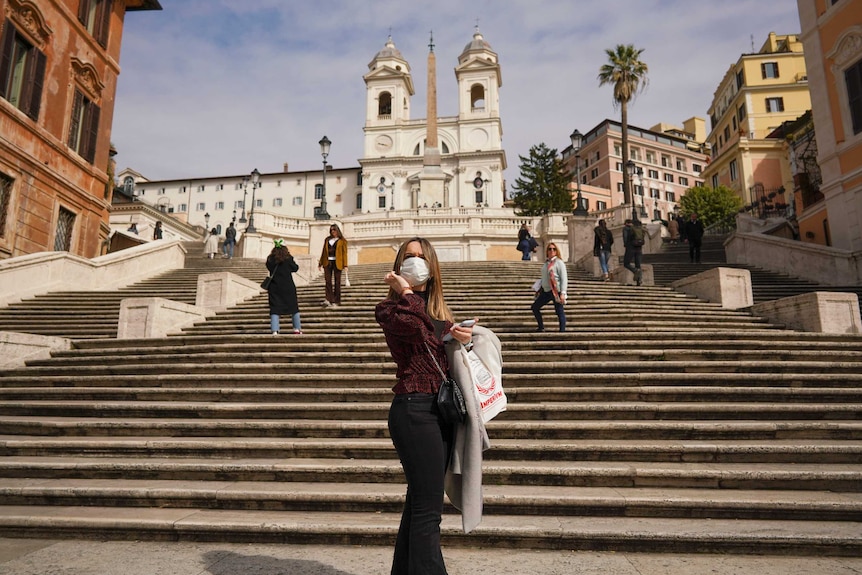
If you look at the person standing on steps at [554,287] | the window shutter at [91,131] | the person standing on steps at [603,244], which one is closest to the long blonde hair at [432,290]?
the person standing on steps at [554,287]

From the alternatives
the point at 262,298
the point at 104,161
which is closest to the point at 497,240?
the point at 262,298

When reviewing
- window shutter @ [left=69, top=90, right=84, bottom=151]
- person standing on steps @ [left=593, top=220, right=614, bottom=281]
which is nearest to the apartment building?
person standing on steps @ [left=593, top=220, right=614, bottom=281]

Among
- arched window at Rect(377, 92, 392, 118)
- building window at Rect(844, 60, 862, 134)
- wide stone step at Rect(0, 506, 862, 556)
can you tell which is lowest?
wide stone step at Rect(0, 506, 862, 556)

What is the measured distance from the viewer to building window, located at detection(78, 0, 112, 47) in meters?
20.8

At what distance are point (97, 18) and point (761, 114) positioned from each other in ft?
169

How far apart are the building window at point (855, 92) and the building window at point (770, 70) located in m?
37.4

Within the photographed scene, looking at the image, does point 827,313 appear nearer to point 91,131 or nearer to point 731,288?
point 731,288

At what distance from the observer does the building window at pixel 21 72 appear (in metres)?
16.4

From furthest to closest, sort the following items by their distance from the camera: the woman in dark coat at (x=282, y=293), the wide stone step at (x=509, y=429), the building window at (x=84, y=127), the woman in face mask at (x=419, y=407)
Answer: the building window at (x=84, y=127) → the woman in dark coat at (x=282, y=293) → the wide stone step at (x=509, y=429) → the woman in face mask at (x=419, y=407)

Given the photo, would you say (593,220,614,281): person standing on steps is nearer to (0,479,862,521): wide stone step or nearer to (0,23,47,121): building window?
(0,479,862,521): wide stone step

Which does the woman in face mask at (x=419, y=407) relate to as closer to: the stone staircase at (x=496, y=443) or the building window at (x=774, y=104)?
the stone staircase at (x=496, y=443)

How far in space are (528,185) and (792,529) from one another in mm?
55650

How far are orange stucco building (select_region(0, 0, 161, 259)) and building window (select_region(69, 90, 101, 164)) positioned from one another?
4cm

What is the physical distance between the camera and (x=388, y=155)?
70125 millimetres
